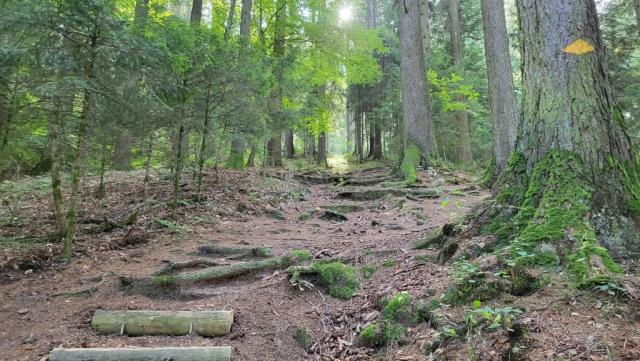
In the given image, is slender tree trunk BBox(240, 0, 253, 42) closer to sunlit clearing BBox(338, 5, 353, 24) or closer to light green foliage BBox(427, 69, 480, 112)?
sunlit clearing BBox(338, 5, 353, 24)

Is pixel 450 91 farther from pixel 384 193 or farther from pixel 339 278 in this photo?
pixel 339 278

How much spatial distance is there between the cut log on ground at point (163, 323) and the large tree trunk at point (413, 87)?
27.8ft

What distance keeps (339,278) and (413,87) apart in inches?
336

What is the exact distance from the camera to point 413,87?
38.7ft

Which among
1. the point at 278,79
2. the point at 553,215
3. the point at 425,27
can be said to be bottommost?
the point at 553,215

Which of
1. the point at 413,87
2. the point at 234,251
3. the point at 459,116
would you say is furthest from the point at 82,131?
the point at 459,116

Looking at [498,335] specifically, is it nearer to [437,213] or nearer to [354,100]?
[437,213]

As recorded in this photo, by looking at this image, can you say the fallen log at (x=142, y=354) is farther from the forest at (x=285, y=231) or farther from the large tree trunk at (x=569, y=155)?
the large tree trunk at (x=569, y=155)

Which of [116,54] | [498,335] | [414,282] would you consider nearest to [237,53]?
[116,54]

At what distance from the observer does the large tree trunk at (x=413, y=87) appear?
37.9ft

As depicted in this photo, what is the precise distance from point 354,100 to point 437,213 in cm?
1354

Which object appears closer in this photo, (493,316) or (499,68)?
(493,316)

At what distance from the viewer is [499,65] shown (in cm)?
966

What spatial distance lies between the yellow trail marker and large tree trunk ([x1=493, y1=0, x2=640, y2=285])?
0.03m
